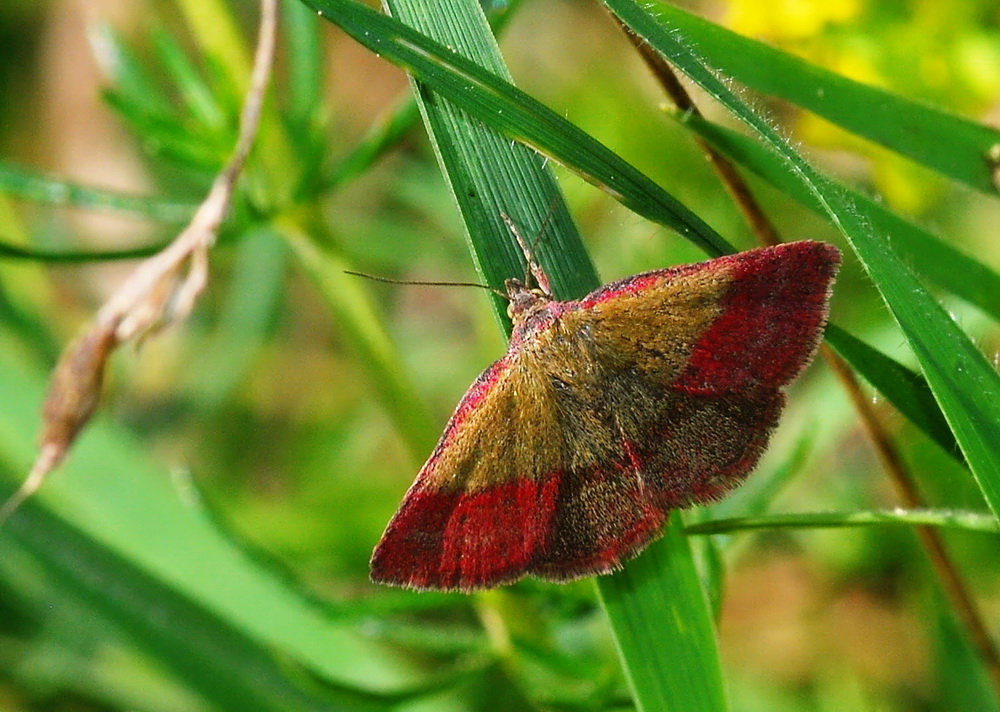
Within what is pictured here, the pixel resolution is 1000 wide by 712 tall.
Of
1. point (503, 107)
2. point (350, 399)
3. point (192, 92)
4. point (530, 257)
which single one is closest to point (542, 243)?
point (530, 257)

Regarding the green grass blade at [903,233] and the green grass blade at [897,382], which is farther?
the green grass blade at [903,233]

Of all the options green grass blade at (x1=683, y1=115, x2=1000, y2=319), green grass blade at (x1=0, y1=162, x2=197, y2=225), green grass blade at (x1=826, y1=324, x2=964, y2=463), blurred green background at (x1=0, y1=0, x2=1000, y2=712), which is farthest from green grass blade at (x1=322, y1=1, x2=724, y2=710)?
green grass blade at (x1=0, y1=162, x2=197, y2=225)

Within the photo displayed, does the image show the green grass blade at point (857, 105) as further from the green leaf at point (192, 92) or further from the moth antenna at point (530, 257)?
the green leaf at point (192, 92)

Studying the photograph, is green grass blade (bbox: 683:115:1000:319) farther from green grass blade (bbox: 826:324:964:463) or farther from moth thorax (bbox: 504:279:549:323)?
moth thorax (bbox: 504:279:549:323)

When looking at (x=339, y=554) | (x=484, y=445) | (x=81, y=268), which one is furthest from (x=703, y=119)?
(x=81, y=268)

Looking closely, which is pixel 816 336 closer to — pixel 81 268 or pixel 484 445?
pixel 484 445

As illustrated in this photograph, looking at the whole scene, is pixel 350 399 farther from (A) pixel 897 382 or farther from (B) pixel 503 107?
(A) pixel 897 382

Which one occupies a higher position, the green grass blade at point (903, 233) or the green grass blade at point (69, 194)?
the green grass blade at point (903, 233)

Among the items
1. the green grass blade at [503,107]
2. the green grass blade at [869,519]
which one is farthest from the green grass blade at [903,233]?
the green grass blade at [869,519]
